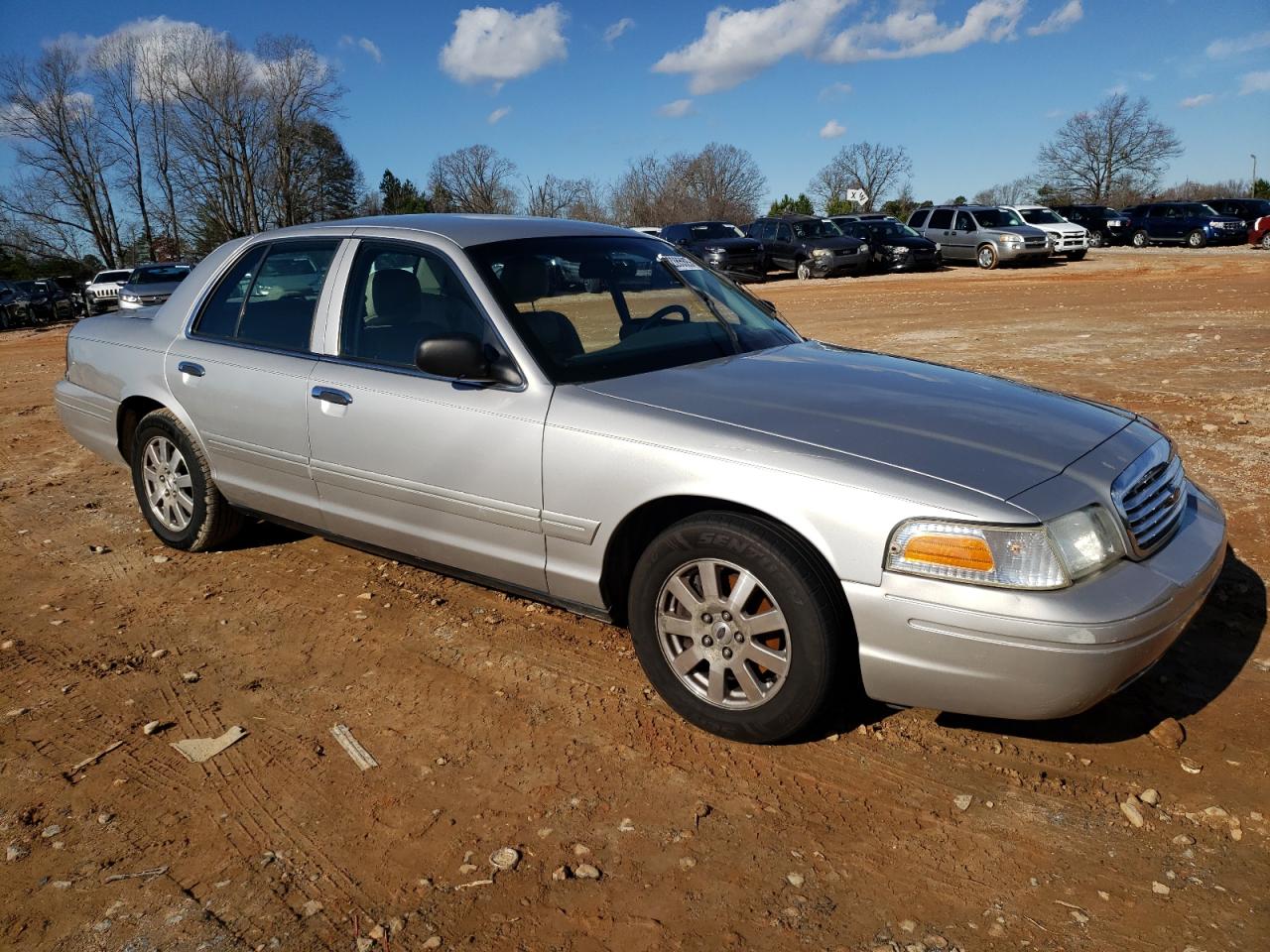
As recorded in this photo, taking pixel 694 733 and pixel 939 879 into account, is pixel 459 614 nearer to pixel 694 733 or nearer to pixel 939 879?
pixel 694 733

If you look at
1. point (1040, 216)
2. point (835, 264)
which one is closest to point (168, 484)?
point (835, 264)

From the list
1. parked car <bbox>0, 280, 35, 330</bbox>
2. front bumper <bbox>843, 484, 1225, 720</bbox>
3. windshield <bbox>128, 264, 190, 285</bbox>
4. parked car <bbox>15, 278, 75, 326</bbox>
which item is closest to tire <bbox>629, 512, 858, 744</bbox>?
front bumper <bbox>843, 484, 1225, 720</bbox>

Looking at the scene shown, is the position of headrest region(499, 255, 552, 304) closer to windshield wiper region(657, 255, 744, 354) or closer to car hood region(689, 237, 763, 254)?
windshield wiper region(657, 255, 744, 354)

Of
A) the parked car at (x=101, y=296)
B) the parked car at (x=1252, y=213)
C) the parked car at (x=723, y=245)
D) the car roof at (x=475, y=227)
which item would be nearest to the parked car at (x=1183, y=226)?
the parked car at (x=1252, y=213)

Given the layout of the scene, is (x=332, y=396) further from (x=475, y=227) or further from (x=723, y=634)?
(x=723, y=634)

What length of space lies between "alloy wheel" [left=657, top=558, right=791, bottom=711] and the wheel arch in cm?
17

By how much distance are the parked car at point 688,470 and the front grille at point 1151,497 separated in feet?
0.04

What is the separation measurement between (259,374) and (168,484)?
1146mm

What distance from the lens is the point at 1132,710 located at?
3316mm

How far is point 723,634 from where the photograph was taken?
10.2 feet

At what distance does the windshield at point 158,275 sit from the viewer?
2361 centimetres

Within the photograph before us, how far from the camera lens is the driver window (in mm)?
3867

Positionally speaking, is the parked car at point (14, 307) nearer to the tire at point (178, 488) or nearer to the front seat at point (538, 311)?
the tire at point (178, 488)

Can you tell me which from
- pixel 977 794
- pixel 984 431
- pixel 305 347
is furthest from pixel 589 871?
pixel 305 347
